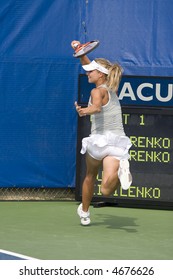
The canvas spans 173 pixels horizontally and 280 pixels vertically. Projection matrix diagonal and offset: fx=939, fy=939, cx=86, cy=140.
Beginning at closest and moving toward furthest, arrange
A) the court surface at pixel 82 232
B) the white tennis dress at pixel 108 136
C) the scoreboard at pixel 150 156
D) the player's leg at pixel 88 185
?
the court surface at pixel 82 232, the white tennis dress at pixel 108 136, the player's leg at pixel 88 185, the scoreboard at pixel 150 156

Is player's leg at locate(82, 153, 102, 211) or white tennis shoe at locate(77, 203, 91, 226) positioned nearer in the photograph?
player's leg at locate(82, 153, 102, 211)

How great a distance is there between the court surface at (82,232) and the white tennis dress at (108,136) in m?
0.76

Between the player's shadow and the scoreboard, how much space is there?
0.43 m

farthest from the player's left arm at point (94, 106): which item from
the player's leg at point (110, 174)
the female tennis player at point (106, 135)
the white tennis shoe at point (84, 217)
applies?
the white tennis shoe at point (84, 217)

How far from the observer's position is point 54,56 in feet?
36.1

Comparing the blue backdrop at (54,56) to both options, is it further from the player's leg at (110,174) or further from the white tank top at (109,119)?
the player's leg at (110,174)

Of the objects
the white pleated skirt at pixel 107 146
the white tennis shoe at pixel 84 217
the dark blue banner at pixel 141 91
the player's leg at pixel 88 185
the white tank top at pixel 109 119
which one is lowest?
the white tennis shoe at pixel 84 217

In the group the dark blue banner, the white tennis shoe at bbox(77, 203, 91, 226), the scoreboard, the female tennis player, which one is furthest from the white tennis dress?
the dark blue banner

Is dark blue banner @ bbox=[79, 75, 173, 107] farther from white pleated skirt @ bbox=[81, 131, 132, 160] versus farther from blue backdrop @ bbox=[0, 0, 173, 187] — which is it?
white pleated skirt @ bbox=[81, 131, 132, 160]

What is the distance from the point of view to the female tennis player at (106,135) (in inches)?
348

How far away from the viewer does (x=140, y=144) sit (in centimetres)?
1030

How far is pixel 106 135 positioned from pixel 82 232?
95cm

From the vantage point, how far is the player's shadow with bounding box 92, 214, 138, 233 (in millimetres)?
9312

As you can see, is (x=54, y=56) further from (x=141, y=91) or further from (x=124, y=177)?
(x=124, y=177)
